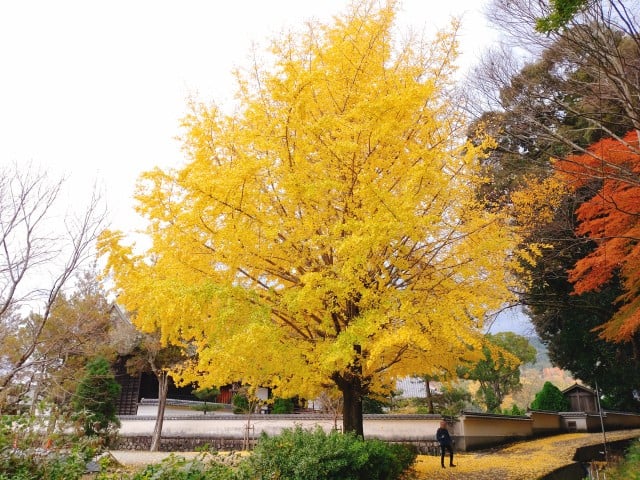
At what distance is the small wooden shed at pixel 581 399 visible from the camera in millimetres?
24109

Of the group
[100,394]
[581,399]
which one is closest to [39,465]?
[100,394]

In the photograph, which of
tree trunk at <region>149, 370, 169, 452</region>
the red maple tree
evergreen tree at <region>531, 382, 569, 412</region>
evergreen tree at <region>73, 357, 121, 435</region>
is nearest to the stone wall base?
tree trunk at <region>149, 370, 169, 452</region>

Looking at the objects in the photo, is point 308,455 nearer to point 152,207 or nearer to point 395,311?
point 395,311

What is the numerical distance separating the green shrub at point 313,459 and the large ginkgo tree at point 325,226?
101 cm

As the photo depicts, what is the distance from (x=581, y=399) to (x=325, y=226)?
967 inches

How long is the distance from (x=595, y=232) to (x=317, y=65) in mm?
9307

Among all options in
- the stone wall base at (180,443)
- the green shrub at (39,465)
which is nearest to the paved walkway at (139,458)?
the stone wall base at (180,443)

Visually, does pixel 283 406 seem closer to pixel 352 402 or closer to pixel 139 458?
pixel 139 458

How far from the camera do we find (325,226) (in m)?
6.96

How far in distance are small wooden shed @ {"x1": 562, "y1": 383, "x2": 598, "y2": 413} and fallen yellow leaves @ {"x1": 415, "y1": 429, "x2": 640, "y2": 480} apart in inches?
321

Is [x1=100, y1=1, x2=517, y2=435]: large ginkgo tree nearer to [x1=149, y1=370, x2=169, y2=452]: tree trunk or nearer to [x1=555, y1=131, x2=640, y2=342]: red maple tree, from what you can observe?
[x1=555, y1=131, x2=640, y2=342]: red maple tree

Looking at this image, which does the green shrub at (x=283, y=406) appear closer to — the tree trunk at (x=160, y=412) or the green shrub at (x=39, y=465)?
the tree trunk at (x=160, y=412)

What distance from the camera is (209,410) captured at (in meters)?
21.0

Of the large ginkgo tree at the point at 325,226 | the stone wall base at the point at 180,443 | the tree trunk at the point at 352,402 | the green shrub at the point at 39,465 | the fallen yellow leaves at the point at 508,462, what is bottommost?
the stone wall base at the point at 180,443
